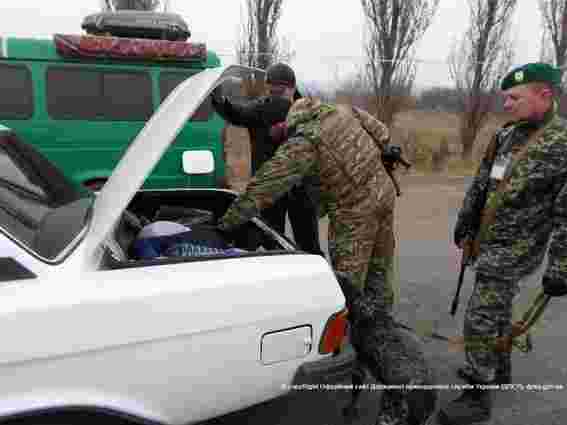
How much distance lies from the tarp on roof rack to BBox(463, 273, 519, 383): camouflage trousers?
161 inches

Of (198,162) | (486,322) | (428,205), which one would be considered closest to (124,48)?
(198,162)

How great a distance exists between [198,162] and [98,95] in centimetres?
126

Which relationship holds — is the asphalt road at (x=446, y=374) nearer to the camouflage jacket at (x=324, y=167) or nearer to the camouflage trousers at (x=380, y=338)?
the camouflage trousers at (x=380, y=338)

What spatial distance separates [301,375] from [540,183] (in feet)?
4.90

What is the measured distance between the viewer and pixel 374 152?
252 centimetres

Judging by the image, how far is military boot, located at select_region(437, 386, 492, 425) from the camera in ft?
8.00

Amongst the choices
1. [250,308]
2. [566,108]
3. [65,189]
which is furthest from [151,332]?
[566,108]

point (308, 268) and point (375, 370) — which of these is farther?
point (375, 370)

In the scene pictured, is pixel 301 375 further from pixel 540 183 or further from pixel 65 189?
pixel 540 183

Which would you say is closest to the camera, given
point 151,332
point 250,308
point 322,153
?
point 151,332

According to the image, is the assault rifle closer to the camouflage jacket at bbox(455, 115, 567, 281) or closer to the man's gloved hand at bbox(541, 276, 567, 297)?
the camouflage jacket at bbox(455, 115, 567, 281)

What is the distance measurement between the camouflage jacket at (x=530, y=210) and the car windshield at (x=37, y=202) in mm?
1935

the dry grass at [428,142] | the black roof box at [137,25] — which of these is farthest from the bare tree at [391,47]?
the black roof box at [137,25]

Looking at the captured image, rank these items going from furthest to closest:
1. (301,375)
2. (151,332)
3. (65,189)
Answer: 1. (65,189)
2. (301,375)
3. (151,332)
